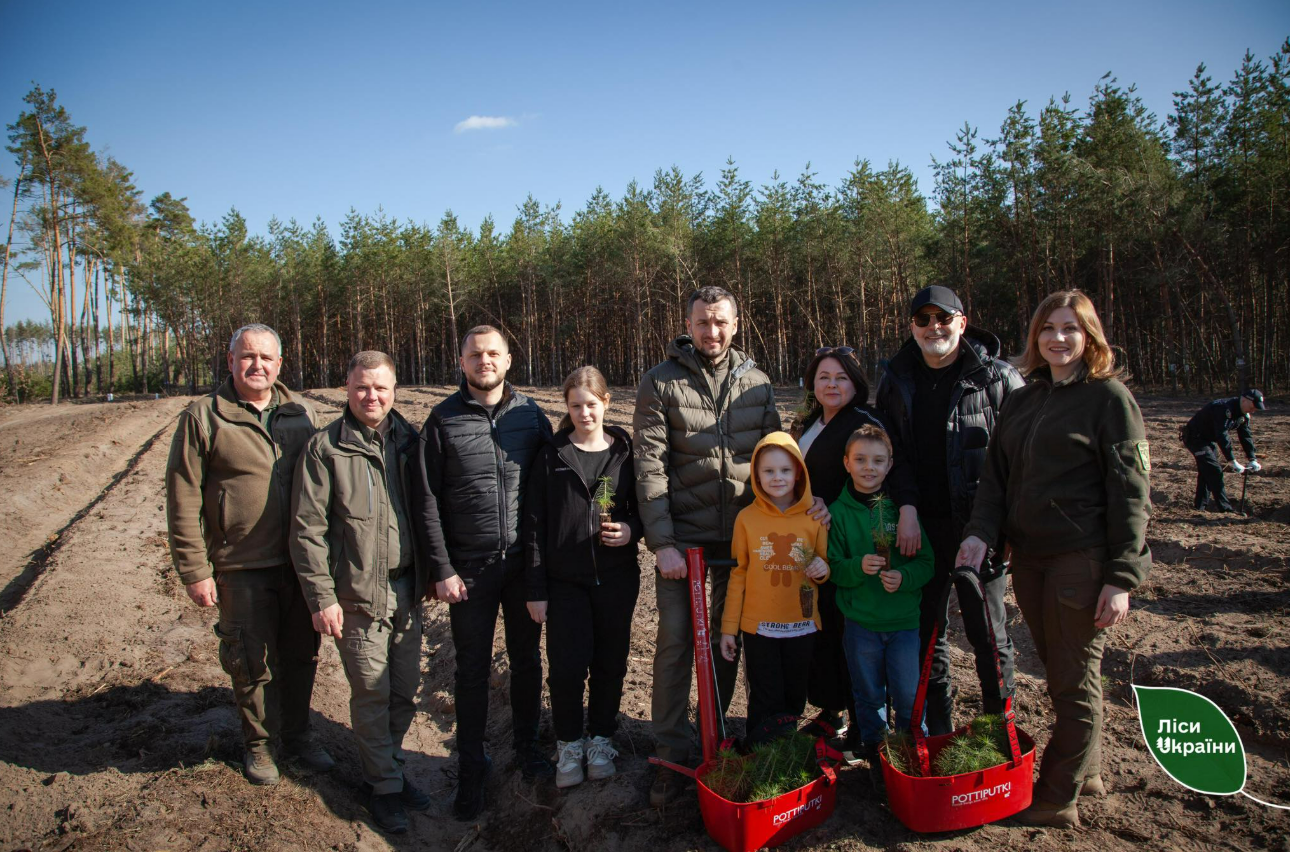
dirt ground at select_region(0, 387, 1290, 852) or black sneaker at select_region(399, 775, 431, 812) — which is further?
black sneaker at select_region(399, 775, 431, 812)

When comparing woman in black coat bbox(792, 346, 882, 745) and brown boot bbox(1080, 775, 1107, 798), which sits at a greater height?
woman in black coat bbox(792, 346, 882, 745)

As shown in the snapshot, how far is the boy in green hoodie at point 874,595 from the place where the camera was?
3.18 meters

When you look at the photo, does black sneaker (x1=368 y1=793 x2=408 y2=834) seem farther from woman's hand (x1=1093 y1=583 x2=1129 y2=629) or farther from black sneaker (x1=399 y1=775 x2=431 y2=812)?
woman's hand (x1=1093 y1=583 x2=1129 y2=629)

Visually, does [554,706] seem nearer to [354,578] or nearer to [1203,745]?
[354,578]

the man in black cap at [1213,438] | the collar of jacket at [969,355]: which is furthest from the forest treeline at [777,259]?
the collar of jacket at [969,355]

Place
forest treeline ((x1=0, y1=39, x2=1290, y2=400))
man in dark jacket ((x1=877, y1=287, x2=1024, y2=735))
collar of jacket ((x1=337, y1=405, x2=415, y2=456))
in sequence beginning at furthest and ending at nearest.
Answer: forest treeline ((x1=0, y1=39, x2=1290, y2=400)) < collar of jacket ((x1=337, y1=405, x2=415, y2=456)) < man in dark jacket ((x1=877, y1=287, x2=1024, y2=735))

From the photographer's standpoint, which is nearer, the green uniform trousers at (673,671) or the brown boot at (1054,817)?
the brown boot at (1054,817)

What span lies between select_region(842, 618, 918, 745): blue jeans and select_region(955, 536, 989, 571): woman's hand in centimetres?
45

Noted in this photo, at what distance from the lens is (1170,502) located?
31.7 ft

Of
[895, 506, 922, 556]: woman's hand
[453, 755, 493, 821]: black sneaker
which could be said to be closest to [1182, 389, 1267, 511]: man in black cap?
[895, 506, 922, 556]: woman's hand

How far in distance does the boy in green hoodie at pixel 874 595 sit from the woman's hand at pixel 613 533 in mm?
1019

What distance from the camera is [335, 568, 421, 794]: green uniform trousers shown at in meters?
3.40

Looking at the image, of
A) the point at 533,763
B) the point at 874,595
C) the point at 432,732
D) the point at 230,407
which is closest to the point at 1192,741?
the point at 874,595

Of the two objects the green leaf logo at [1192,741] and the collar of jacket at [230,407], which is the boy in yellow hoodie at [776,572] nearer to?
the green leaf logo at [1192,741]
